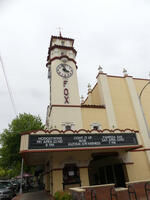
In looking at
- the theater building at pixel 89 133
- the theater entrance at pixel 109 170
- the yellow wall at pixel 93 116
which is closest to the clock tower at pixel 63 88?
the theater building at pixel 89 133

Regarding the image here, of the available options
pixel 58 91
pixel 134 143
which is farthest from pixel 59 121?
pixel 134 143

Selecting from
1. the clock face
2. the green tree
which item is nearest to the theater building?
the clock face

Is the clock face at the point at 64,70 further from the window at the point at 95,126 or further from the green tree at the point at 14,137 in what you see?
the green tree at the point at 14,137

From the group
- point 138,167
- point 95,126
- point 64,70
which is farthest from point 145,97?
point 64,70

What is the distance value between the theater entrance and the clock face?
9.63 metres

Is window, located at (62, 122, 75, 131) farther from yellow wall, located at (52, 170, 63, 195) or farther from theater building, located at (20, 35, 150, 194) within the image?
yellow wall, located at (52, 170, 63, 195)

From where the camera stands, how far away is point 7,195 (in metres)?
17.2

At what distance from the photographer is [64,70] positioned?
18422 millimetres

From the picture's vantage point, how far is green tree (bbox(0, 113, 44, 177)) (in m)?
23.7

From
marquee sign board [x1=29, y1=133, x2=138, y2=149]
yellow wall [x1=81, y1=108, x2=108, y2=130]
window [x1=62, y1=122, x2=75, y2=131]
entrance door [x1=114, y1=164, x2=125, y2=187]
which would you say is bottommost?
entrance door [x1=114, y1=164, x2=125, y2=187]

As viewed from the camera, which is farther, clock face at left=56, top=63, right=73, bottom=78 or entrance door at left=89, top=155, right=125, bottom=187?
clock face at left=56, top=63, right=73, bottom=78

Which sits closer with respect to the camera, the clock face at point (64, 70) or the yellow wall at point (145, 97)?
the clock face at point (64, 70)

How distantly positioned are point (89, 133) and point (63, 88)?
6662 millimetres

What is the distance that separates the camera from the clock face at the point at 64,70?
1814 centimetres
